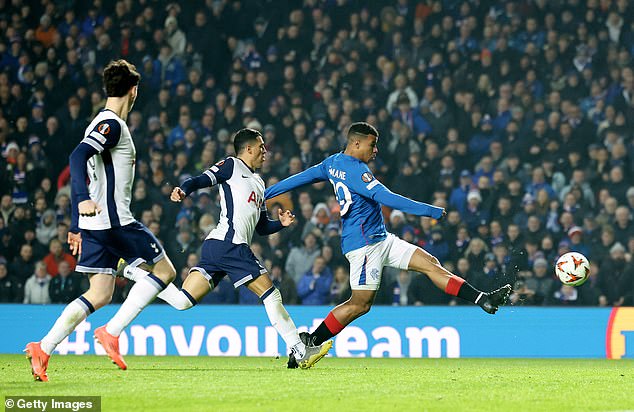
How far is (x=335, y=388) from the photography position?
6410mm

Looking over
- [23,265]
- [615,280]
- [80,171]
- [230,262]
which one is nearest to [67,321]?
[80,171]

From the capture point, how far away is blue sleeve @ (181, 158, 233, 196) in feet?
26.1

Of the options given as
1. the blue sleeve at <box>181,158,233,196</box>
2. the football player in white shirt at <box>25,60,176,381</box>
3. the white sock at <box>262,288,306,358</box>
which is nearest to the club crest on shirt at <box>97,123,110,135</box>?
the football player in white shirt at <box>25,60,176,381</box>

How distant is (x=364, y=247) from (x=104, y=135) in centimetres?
255

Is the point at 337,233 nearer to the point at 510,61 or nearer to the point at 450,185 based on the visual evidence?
the point at 450,185

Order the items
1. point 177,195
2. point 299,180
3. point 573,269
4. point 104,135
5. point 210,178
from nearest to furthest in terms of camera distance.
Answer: point 104,135 → point 177,195 → point 210,178 → point 299,180 → point 573,269

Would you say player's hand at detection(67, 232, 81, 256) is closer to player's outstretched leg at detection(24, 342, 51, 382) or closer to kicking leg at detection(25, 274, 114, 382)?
kicking leg at detection(25, 274, 114, 382)

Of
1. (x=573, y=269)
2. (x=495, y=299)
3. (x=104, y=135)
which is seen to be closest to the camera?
(x=104, y=135)

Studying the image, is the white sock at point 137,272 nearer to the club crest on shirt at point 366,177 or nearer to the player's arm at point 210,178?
the player's arm at point 210,178

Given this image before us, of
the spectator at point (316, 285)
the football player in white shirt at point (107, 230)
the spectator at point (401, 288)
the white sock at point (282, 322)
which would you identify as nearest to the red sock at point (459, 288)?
the white sock at point (282, 322)

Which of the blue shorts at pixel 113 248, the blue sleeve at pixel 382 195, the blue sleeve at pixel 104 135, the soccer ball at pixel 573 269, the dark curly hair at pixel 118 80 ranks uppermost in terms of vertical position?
the dark curly hair at pixel 118 80

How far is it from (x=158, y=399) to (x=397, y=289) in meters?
7.78

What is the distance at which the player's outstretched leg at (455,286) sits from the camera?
811 centimetres

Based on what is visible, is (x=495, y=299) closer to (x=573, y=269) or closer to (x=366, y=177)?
(x=366, y=177)
